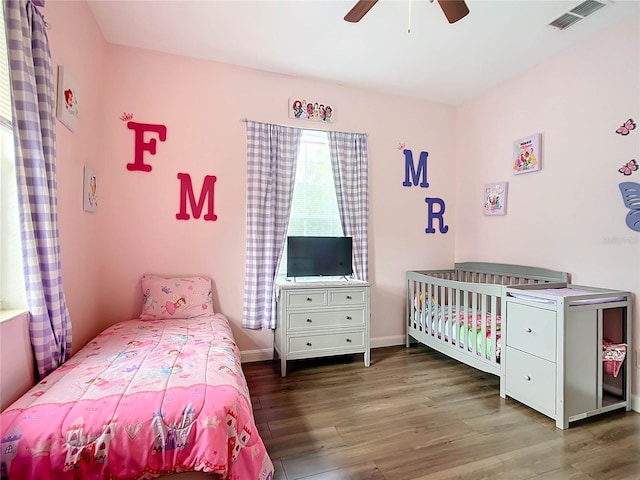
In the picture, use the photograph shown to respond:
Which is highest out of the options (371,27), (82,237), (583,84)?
(371,27)

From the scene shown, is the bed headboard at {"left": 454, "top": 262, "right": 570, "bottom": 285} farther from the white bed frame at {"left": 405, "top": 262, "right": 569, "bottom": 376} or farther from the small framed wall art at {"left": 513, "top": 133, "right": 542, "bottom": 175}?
the small framed wall art at {"left": 513, "top": 133, "right": 542, "bottom": 175}

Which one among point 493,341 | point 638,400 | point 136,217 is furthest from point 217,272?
point 638,400

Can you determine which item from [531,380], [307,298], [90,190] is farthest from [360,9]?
[531,380]

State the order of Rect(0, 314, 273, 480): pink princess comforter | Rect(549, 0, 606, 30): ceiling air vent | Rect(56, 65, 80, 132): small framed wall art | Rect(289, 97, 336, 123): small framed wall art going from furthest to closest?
1. Rect(289, 97, 336, 123): small framed wall art
2. Rect(549, 0, 606, 30): ceiling air vent
3. Rect(56, 65, 80, 132): small framed wall art
4. Rect(0, 314, 273, 480): pink princess comforter

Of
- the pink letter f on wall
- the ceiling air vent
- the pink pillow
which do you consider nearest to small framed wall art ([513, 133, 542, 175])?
the ceiling air vent

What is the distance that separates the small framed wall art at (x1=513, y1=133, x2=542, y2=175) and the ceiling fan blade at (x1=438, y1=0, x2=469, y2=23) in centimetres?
158

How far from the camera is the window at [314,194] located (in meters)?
3.20

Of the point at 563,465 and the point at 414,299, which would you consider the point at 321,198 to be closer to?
the point at 414,299

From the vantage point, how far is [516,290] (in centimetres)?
223

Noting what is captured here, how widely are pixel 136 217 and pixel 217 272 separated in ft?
2.66

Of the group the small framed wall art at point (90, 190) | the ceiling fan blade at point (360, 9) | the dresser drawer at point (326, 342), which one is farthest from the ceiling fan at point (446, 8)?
the dresser drawer at point (326, 342)

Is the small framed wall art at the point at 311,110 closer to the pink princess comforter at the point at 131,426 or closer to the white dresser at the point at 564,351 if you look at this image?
the white dresser at the point at 564,351

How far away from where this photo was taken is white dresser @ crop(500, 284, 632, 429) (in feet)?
6.37

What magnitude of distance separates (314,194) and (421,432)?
2.20 meters
